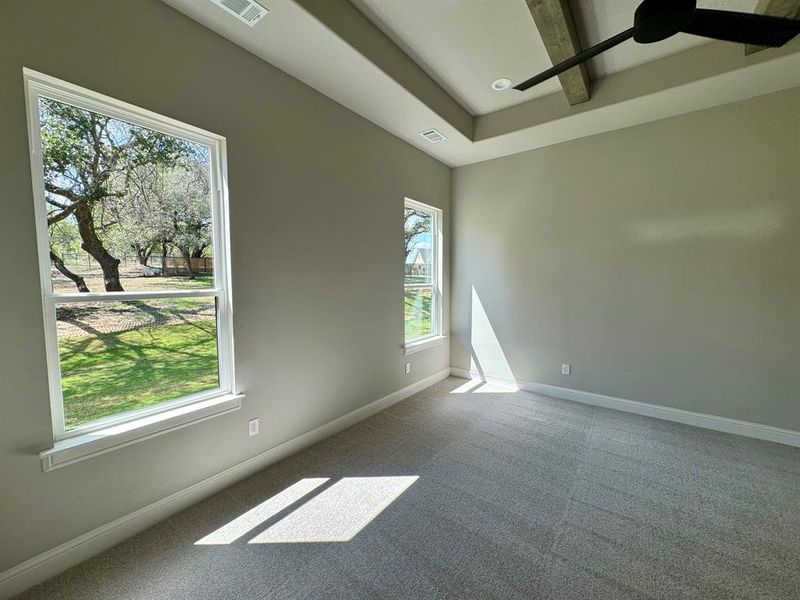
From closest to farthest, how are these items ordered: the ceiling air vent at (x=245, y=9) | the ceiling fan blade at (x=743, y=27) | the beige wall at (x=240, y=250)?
the ceiling fan blade at (x=743, y=27), the beige wall at (x=240, y=250), the ceiling air vent at (x=245, y=9)

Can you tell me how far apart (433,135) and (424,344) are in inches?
96.1

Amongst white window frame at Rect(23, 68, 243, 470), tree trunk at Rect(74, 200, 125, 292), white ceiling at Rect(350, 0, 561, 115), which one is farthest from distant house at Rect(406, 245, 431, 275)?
tree trunk at Rect(74, 200, 125, 292)

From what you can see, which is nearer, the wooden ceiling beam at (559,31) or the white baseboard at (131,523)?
the white baseboard at (131,523)

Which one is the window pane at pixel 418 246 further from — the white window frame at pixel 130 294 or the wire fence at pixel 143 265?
the wire fence at pixel 143 265

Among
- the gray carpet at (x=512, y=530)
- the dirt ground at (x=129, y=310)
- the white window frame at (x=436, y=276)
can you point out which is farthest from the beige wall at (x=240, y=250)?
the white window frame at (x=436, y=276)

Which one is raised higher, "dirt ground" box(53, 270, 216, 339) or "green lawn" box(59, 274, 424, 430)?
"dirt ground" box(53, 270, 216, 339)

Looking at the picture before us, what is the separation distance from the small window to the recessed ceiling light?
4.57 ft

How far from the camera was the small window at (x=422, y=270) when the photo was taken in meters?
3.86

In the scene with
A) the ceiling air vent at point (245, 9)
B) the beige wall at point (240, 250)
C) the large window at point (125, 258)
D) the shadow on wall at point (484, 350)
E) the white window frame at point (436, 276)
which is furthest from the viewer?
the white window frame at point (436, 276)

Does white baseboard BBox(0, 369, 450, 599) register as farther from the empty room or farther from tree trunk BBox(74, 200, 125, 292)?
tree trunk BBox(74, 200, 125, 292)

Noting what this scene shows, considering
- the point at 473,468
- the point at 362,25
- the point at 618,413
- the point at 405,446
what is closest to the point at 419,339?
the point at 405,446

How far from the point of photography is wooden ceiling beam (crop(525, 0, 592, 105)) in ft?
6.33

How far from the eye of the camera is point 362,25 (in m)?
2.12

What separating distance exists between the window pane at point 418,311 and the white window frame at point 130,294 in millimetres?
2104
